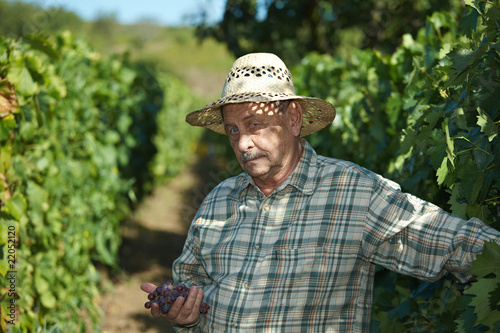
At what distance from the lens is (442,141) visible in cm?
202

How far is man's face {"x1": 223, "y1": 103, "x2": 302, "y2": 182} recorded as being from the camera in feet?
6.93

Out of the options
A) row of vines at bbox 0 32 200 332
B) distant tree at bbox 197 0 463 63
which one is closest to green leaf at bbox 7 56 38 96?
row of vines at bbox 0 32 200 332

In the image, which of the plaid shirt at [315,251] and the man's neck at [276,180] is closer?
the plaid shirt at [315,251]

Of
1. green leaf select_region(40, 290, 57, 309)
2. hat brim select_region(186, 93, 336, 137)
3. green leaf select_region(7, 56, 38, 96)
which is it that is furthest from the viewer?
green leaf select_region(40, 290, 57, 309)

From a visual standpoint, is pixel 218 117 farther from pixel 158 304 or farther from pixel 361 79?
pixel 361 79

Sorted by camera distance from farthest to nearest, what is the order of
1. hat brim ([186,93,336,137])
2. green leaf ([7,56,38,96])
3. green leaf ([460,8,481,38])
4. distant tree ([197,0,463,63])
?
distant tree ([197,0,463,63])
green leaf ([7,56,38,96])
hat brim ([186,93,336,137])
green leaf ([460,8,481,38])

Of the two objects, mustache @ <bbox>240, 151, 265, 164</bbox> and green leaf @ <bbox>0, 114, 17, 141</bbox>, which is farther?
green leaf @ <bbox>0, 114, 17, 141</bbox>

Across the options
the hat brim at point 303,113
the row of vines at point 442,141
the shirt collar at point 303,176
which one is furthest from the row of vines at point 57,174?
the row of vines at point 442,141

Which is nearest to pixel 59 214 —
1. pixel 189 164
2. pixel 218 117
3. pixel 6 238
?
pixel 6 238

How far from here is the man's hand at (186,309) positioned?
2.04 metres

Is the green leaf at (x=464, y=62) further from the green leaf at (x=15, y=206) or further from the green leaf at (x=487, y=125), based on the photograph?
the green leaf at (x=15, y=206)

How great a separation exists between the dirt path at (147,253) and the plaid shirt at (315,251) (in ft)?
10.2

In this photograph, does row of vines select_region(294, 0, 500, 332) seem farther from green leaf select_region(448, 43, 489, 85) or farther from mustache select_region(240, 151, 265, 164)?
mustache select_region(240, 151, 265, 164)

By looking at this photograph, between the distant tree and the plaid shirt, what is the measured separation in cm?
799
